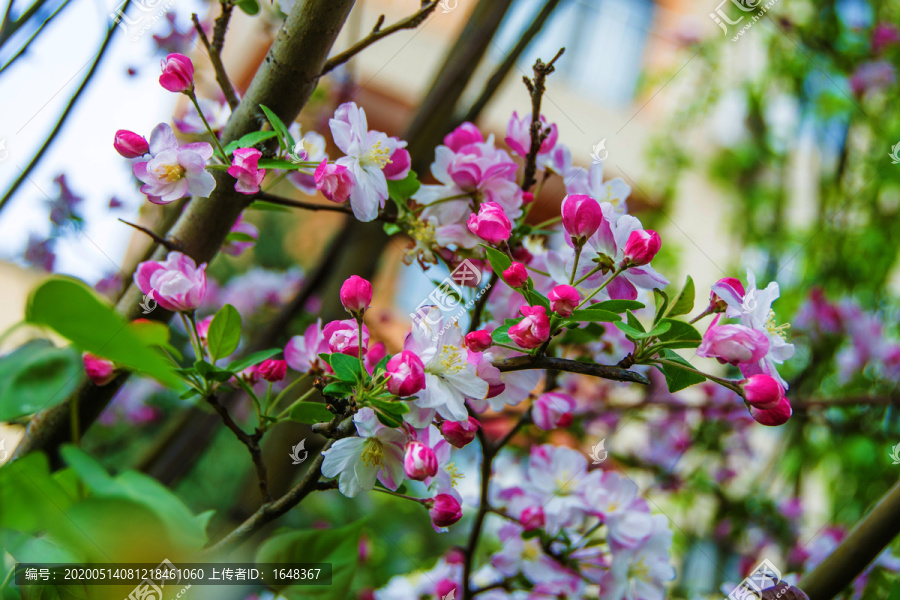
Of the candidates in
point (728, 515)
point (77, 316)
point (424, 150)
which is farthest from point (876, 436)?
point (77, 316)

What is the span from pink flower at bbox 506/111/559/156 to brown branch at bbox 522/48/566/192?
0.02 metres

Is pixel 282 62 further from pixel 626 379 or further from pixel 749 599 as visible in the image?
pixel 749 599

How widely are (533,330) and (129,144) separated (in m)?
0.35

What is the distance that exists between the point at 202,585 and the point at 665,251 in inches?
78.3

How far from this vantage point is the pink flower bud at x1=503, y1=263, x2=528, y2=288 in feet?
1.38

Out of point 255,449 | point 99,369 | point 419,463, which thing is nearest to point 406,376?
point 419,463

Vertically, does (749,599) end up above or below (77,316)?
below

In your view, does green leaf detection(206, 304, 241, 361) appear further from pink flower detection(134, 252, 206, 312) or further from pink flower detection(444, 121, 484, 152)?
pink flower detection(444, 121, 484, 152)

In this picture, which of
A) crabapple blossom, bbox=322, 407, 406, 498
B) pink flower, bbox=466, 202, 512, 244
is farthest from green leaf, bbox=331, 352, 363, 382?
pink flower, bbox=466, 202, 512, 244

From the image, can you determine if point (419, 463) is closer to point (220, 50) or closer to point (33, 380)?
point (33, 380)

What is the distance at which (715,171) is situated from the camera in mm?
3055

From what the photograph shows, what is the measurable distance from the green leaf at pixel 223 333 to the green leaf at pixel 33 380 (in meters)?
0.14

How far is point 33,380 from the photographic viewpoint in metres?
0.32

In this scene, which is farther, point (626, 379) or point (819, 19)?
point (819, 19)
